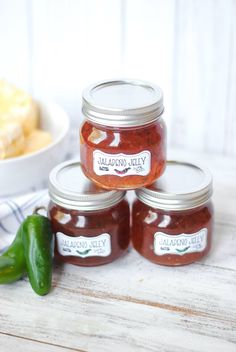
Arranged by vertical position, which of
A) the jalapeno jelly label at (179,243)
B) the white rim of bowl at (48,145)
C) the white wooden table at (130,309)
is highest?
the white rim of bowl at (48,145)

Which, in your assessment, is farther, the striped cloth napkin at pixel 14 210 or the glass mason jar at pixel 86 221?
the striped cloth napkin at pixel 14 210

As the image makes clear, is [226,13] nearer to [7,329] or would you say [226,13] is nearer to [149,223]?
[149,223]

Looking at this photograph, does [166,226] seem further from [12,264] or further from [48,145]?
[48,145]

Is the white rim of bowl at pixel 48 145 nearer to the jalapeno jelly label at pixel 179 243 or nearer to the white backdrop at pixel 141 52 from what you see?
the white backdrop at pixel 141 52

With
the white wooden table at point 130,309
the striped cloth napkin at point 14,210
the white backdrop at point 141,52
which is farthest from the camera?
the white backdrop at point 141,52

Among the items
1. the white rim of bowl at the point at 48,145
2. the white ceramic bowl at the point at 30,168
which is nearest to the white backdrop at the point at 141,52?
the white rim of bowl at the point at 48,145

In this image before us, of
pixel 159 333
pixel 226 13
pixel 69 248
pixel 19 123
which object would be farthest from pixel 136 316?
pixel 226 13

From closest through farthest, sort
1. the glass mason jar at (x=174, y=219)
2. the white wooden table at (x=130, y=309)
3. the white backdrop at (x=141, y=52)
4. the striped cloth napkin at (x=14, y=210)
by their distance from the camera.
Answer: the white wooden table at (x=130, y=309) < the glass mason jar at (x=174, y=219) < the striped cloth napkin at (x=14, y=210) < the white backdrop at (x=141, y=52)

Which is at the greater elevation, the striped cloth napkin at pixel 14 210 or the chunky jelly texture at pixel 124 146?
the chunky jelly texture at pixel 124 146
